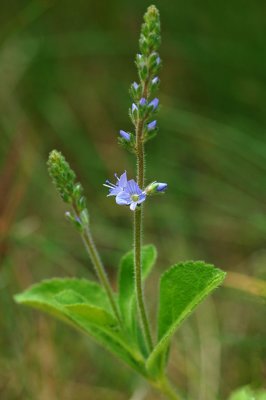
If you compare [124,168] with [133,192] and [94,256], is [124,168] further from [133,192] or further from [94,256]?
[133,192]

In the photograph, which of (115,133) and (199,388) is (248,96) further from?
(199,388)

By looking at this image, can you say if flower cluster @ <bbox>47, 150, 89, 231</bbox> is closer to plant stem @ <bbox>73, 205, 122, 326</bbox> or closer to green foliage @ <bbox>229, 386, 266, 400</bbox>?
plant stem @ <bbox>73, 205, 122, 326</bbox>

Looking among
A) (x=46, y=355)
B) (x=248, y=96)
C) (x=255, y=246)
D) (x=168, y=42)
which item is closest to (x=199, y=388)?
(x=46, y=355)

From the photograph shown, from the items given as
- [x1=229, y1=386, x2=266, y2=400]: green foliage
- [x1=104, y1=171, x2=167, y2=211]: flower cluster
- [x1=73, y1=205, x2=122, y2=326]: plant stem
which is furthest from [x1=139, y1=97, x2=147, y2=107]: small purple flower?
Answer: [x1=229, y1=386, x2=266, y2=400]: green foliage

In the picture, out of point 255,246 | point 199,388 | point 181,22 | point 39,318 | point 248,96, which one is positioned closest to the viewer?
point 199,388

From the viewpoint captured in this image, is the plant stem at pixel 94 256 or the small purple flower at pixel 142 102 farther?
the plant stem at pixel 94 256

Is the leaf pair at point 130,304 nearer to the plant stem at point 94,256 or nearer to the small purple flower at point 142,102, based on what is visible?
the plant stem at point 94,256

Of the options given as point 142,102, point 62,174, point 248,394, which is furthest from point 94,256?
point 248,394

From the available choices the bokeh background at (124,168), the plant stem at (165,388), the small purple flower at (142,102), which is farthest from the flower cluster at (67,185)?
the bokeh background at (124,168)
